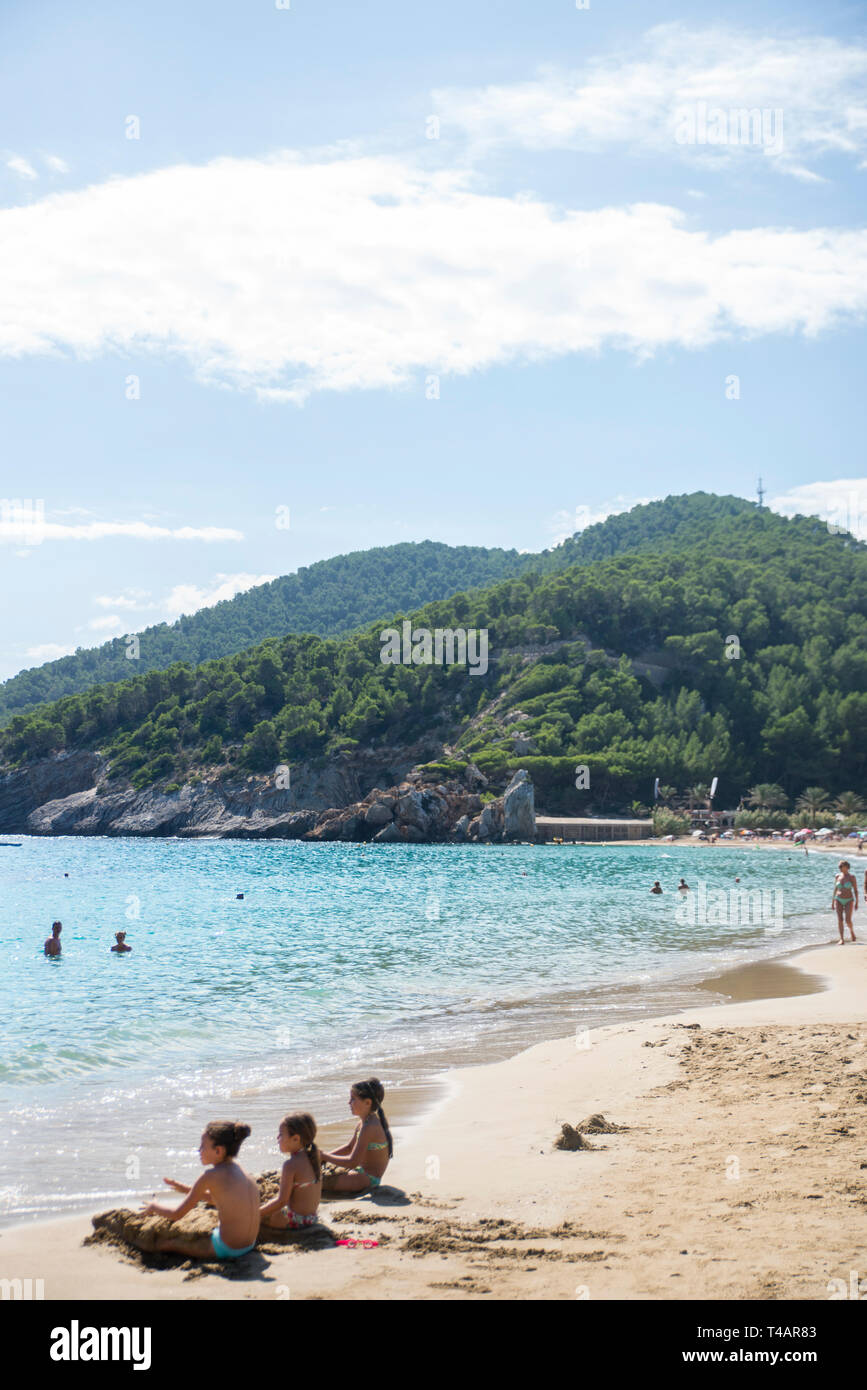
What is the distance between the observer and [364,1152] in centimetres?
679

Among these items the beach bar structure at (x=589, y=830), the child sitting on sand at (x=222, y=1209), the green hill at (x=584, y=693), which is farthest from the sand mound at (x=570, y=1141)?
the green hill at (x=584, y=693)

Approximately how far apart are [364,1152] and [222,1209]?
57.6 inches

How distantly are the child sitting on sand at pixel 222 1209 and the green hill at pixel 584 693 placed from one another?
10106cm

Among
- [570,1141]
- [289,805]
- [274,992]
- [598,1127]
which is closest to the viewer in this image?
[570,1141]

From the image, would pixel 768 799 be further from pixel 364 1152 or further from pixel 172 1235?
pixel 172 1235

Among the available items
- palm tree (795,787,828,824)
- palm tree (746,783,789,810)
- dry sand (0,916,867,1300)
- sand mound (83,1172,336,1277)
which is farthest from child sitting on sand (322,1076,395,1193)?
palm tree (795,787,828,824)

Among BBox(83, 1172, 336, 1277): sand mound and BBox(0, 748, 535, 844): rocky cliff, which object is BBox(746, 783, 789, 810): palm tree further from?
BBox(83, 1172, 336, 1277): sand mound

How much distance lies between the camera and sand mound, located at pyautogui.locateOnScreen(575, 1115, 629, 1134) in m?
7.89

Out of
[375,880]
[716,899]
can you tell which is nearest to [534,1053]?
[716,899]

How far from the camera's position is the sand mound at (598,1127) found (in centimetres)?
789

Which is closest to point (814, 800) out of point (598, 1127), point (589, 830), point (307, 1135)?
point (589, 830)

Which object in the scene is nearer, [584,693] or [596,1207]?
[596,1207]

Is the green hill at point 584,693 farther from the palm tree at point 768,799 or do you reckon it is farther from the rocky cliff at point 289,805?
the palm tree at point 768,799

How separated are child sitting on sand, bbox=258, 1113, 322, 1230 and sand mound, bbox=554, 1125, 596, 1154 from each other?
2159 mm
